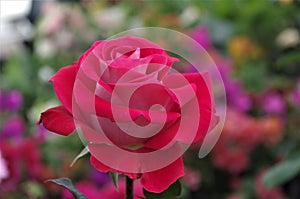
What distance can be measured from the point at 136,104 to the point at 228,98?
78 centimetres

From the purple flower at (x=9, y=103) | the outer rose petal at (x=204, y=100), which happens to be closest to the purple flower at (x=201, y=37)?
the purple flower at (x=9, y=103)

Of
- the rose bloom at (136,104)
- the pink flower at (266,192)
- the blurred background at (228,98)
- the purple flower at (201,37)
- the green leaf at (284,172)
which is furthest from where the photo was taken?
the purple flower at (201,37)

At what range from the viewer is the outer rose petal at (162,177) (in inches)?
13.4

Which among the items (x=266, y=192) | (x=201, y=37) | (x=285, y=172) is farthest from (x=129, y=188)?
(x=201, y=37)

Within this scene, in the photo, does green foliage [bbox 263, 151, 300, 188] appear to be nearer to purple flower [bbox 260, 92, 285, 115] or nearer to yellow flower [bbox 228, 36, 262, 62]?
purple flower [bbox 260, 92, 285, 115]

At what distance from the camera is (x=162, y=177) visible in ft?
1.13

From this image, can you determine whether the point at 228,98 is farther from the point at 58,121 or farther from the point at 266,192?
the point at 58,121

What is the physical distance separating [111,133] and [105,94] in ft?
0.08

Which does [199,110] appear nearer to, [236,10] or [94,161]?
[94,161]

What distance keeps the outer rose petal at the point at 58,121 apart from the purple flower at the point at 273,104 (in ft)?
2.52

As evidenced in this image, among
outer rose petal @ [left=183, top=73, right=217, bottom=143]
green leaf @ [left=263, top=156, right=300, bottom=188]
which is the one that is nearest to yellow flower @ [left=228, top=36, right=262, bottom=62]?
green leaf @ [left=263, top=156, right=300, bottom=188]

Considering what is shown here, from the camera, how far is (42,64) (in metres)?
1.44

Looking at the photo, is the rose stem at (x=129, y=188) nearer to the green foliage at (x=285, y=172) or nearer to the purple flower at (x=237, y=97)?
the green foliage at (x=285, y=172)

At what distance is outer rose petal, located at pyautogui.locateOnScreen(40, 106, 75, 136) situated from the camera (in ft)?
1.15
